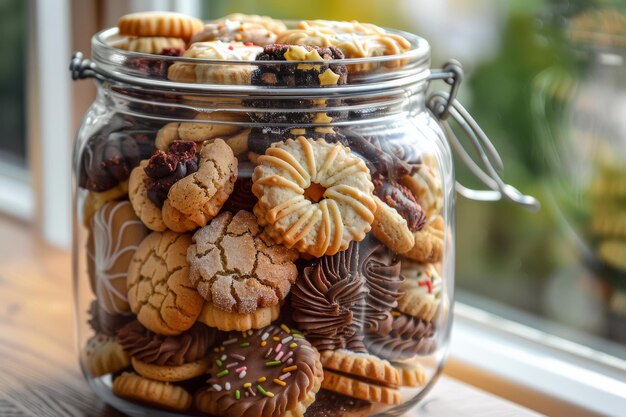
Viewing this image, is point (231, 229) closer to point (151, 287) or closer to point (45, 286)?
point (151, 287)

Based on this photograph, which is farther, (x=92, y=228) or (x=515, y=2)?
(x=515, y=2)

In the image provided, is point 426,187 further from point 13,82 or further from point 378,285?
point 13,82

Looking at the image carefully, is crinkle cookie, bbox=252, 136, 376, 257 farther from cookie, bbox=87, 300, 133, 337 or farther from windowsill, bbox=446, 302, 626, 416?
windowsill, bbox=446, 302, 626, 416

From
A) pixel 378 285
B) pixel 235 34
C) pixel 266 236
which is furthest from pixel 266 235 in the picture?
pixel 235 34

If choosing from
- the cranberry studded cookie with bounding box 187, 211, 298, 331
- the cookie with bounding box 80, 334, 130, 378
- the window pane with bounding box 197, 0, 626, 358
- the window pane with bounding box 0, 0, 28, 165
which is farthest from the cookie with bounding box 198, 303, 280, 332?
the window pane with bounding box 0, 0, 28, 165

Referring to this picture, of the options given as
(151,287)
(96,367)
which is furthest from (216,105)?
(96,367)
